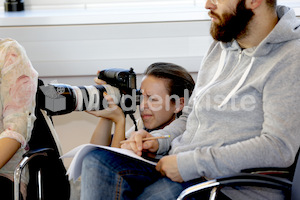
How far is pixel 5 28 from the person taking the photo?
2.29m

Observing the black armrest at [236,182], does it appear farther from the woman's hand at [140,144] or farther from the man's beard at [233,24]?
the man's beard at [233,24]

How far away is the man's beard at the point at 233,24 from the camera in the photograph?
4.73 ft

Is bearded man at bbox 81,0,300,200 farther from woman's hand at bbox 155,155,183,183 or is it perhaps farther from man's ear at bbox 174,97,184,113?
man's ear at bbox 174,97,184,113

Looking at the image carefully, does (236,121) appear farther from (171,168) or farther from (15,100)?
(15,100)

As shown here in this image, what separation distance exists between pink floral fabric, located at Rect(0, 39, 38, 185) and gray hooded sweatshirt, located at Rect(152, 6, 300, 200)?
55 centimetres

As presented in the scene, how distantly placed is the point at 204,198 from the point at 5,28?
1417 millimetres

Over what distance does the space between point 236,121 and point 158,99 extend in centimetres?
49

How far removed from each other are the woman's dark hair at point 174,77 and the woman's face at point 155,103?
0.02 metres

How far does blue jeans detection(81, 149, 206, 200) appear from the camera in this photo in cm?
135

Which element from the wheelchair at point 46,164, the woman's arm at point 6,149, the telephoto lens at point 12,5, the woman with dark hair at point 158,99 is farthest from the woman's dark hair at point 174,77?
the telephoto lens at point 12,5

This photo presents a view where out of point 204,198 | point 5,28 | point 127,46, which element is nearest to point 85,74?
point 127,46

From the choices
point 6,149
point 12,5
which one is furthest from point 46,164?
point 12,5

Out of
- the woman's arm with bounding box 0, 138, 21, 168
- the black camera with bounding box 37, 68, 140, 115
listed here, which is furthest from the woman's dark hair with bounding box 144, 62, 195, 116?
the woman's arm with bounding box 0, 138, 21, 168

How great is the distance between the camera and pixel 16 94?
164cm
